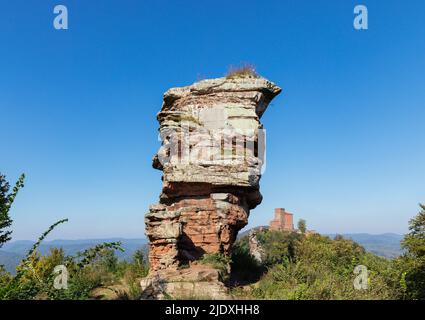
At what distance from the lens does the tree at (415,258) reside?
1769cm

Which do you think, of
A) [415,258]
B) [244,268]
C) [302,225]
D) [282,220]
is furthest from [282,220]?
[244,268]

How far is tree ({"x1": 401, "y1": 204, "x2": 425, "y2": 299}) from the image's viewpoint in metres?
17.7

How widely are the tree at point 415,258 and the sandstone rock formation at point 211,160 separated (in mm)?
10301

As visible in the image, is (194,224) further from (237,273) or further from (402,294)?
(402,294)

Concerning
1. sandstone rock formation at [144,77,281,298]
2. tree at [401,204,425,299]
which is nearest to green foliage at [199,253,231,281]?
sandstone rock formation at [144,77,281,298]

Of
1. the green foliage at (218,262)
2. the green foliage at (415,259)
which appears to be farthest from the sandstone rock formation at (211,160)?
the green foliage at (415,259)

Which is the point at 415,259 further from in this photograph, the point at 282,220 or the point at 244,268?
the point at 282,220

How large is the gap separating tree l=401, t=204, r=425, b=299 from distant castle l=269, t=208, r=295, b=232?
A: 86244 mm

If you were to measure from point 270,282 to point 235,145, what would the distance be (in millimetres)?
4992

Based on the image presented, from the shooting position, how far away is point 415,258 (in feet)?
64.0

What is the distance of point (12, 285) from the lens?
15.4ft

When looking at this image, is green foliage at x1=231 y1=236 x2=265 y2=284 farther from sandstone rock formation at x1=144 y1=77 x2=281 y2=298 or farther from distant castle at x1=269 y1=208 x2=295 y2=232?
distant castle at x1=269 y1=208 x2=295 y2=232

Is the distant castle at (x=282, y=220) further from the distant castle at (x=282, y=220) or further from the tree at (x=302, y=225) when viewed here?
the tree at (x=302, y=225)
